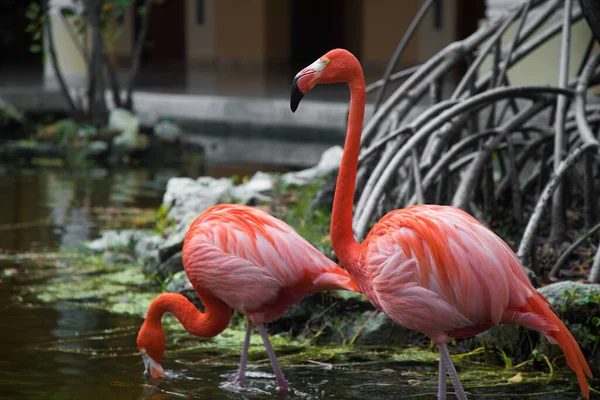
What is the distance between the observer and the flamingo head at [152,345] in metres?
3.97

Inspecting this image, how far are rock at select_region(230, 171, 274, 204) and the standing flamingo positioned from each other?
10.2 feet

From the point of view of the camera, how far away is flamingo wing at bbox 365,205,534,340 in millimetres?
3348

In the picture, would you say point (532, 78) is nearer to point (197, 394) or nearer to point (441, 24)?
point (197, 394)

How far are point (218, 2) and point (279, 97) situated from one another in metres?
8.61

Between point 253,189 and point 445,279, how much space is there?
366 centimetres

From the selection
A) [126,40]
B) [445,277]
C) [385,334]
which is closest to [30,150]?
[385,334]

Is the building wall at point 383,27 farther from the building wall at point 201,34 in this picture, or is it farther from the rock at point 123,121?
the rock at point 123,121

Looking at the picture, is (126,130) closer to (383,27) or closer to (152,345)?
(152,345)

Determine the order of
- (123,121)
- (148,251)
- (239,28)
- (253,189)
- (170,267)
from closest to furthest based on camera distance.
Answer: (170,267) < (148,251) < (253,189) < (123,121) < (239,28)

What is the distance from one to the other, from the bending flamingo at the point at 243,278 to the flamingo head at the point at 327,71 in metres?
0.82

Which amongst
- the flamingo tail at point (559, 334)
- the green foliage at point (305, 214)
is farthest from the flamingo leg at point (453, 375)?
the green foliage at point (305, 214)

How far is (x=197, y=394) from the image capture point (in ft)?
12.7

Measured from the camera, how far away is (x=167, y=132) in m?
12.0

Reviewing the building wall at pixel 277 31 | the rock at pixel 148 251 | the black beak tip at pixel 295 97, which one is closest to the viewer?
the black beak tip at pixel 295 97
